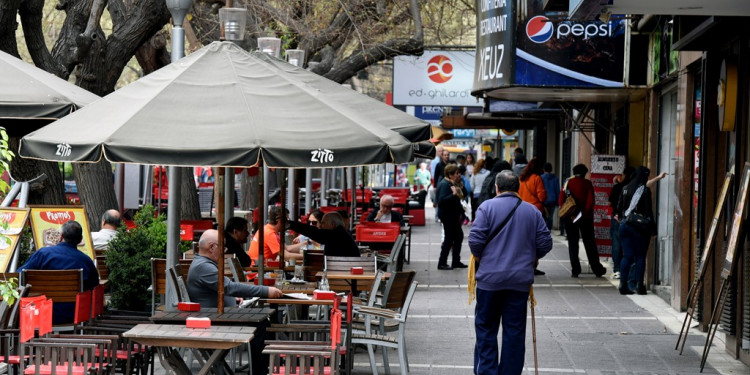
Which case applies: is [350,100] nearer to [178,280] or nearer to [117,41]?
[178,280]

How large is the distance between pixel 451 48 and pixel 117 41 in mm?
10240

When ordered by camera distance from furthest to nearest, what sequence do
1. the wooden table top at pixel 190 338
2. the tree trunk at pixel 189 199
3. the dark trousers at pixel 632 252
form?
the tree trunk at pixel 189 199 → the dark trousers at pixel 632 252 → the wooden table top at pixel 190 338

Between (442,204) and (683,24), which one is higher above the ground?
(683,24)

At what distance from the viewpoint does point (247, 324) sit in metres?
7.78

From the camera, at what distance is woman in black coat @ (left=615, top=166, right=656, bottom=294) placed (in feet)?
48.0

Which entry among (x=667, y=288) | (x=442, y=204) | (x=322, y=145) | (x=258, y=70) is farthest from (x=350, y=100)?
(x=442, y=204)

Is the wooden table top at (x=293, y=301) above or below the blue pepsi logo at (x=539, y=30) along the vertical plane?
below

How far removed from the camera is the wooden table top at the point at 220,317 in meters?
7.41

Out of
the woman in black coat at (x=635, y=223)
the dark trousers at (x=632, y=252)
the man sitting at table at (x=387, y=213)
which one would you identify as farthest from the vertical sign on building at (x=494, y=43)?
the dark trousers at (x=632, y=252)

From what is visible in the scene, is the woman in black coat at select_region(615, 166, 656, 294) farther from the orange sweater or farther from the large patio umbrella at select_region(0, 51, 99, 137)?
the large patio umbrella at select_region(0, 51, 99, 137)

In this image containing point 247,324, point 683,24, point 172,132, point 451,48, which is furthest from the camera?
point 451,48

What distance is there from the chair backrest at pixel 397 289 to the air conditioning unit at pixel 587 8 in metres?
2.57

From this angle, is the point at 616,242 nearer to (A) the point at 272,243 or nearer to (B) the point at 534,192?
(B) the point at 534,192

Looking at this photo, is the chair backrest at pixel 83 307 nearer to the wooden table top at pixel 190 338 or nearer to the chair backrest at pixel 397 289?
the wooden table top at pixel 190 338
